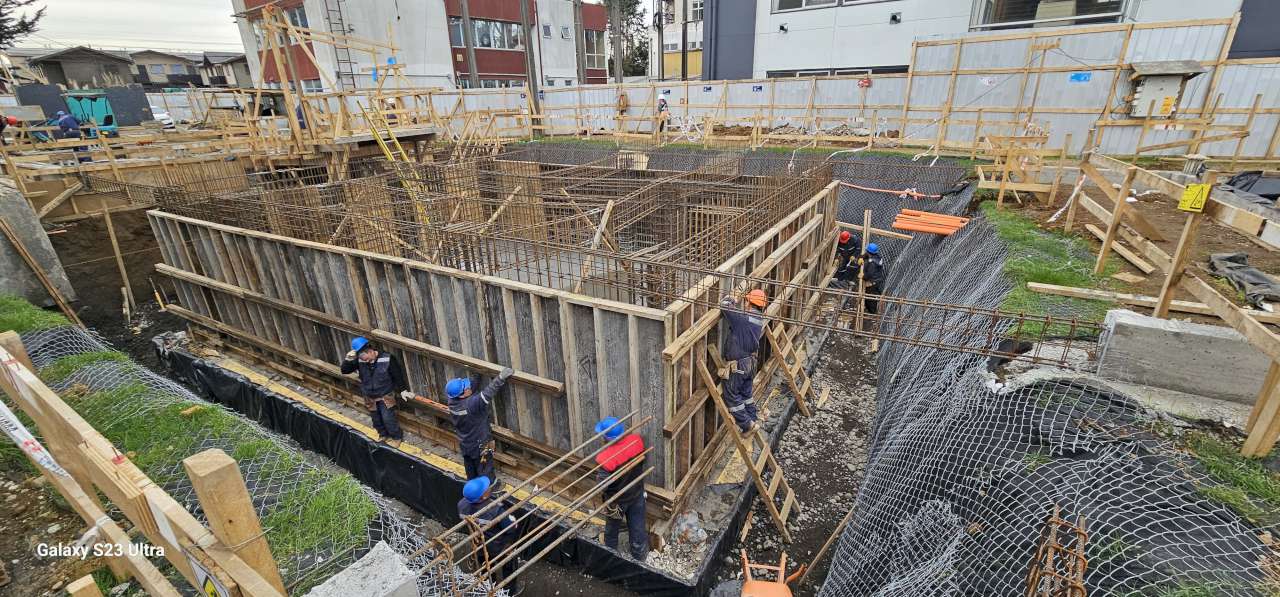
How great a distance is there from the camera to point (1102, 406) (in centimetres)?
425

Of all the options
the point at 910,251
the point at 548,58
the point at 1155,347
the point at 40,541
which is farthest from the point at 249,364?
the point at 548,58

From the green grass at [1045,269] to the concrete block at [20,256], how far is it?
16331 millimetres

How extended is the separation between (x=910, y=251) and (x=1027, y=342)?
7.74 metres

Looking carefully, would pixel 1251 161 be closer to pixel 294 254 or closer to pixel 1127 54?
pixel 1127 54

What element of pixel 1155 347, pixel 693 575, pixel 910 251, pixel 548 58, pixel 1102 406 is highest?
pixel 548 58

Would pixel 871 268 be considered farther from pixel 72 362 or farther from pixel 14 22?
pixel 14 22

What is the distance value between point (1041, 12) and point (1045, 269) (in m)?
18.6

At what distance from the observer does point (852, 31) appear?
22375 mm

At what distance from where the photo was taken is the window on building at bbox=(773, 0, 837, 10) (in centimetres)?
2258

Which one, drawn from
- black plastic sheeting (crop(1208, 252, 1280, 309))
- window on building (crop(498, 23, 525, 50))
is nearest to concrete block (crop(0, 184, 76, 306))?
black plastic sheeting (crop(1208, 252, 1280, 309))

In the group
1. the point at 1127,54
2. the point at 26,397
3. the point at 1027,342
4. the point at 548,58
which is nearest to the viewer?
the point at 26,397

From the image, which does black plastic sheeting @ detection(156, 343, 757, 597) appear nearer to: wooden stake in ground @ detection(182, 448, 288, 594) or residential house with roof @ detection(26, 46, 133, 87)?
wooden stake in ground @ detection(182, 448, 288, 594)

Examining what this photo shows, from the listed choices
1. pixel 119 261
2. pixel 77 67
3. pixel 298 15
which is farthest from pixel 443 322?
pixel 77 67

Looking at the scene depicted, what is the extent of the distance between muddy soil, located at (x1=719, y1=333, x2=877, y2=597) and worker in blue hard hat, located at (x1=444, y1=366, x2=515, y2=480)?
10.6 ft
